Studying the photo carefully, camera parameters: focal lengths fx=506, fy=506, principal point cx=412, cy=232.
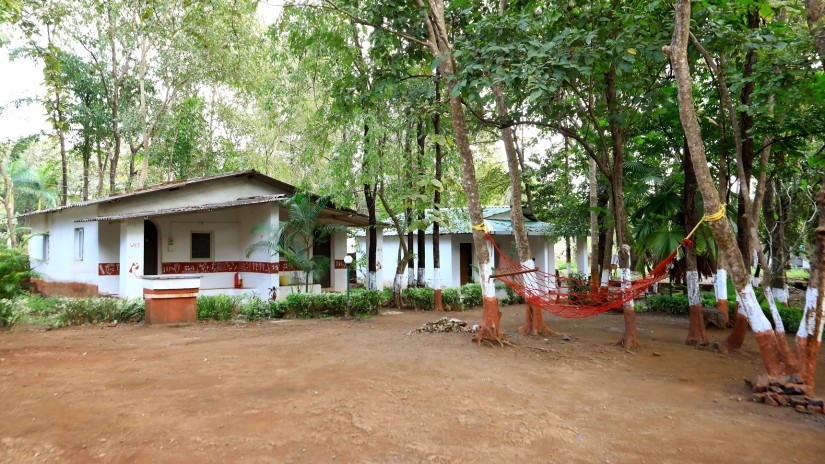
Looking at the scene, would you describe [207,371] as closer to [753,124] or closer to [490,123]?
[490,123]

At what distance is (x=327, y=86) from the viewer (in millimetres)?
12234

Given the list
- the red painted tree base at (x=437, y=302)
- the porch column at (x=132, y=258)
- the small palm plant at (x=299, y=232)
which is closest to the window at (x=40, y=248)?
the porch column at (x=132, y=258)

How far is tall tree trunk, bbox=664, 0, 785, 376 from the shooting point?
5430 millimetres

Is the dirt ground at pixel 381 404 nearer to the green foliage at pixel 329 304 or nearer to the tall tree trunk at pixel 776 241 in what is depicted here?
the green foliage at pixel 329 304

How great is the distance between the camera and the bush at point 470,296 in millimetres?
14781

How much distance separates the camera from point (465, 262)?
62.9 ft

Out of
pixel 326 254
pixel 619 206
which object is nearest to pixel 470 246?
pixel 326 254

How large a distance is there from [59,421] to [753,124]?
9745 mm

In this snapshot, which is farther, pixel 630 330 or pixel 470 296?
pixel 470 296

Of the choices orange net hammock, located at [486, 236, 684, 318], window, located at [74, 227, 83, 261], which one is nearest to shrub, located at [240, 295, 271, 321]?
orange net hammock, located at [486, 236, 684, 318]

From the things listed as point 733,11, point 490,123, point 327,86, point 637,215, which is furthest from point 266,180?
point 733,11

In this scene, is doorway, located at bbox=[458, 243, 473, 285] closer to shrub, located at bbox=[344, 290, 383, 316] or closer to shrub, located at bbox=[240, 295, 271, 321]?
shrub, located at bbox=[344, 290, 383, 316]

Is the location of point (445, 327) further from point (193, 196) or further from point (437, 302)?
point (193, 196)

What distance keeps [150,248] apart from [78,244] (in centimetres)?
230
